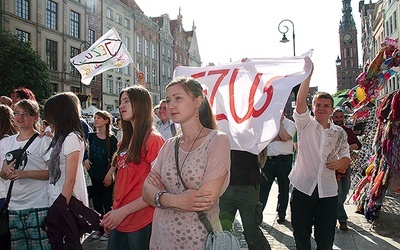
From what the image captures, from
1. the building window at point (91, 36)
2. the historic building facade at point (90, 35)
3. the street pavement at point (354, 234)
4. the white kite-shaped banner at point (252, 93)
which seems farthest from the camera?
the building window at point (91, 36)

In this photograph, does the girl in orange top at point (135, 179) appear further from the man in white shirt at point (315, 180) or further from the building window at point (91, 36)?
the building window at point (91, 36)

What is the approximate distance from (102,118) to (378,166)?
447 cm

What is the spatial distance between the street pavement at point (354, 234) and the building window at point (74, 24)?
34493mm

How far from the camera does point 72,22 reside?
36.8 m

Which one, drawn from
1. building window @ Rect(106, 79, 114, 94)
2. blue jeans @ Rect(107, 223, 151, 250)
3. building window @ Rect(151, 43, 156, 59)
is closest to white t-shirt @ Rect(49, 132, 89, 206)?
blue jeans @ Rect(107, 223, 151, 250)

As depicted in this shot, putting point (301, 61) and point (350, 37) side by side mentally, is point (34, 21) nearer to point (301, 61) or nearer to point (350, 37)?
point (301, 61)

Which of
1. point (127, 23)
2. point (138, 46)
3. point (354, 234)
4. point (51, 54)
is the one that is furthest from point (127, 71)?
point (354, 234)

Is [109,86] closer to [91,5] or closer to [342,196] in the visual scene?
[91,5]

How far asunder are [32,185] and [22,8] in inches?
1255

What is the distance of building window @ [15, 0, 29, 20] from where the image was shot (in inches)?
1188

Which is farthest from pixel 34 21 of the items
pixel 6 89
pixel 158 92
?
pixel 158 92

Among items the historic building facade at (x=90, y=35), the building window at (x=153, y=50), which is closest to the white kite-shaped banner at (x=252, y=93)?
the historic building facade at (x=90, y=35)

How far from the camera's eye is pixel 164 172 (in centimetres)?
226

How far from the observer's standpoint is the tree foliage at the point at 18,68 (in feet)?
77.9
